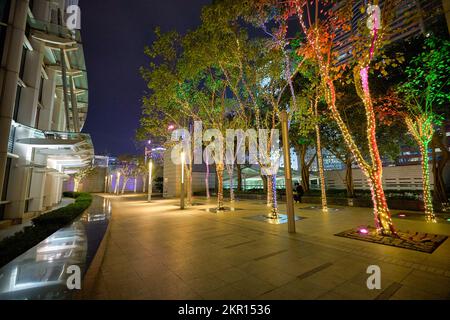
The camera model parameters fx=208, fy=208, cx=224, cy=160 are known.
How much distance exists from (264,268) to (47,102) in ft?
56.0

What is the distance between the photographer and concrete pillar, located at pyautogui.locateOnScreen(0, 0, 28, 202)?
8.38 metres

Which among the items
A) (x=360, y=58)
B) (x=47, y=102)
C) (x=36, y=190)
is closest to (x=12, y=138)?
(x=36, y=190)

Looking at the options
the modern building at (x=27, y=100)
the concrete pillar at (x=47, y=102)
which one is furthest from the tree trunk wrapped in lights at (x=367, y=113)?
the concrete pillar at (x=47, y=102)

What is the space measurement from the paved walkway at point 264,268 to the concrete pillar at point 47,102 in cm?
1154

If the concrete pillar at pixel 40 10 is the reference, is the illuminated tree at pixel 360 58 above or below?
below

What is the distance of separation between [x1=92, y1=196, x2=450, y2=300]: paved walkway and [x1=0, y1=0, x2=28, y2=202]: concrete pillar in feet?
20.5

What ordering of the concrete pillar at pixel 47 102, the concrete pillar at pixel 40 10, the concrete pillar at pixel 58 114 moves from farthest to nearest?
the concrete pillar at pixel 58 114
the concrete pillar at pixel 47 102
the concrete pillar at pixel 40 10

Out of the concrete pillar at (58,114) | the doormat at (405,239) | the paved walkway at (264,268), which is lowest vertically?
the paved walkway at (264,268)

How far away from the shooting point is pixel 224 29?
1024 cm

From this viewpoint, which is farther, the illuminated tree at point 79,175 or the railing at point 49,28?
the illuminated tree at point 79,175

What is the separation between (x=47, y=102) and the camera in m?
13.9

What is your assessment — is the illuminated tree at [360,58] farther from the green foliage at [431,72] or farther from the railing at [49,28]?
the railing at [49,28]

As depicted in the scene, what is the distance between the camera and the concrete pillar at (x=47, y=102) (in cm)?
1359

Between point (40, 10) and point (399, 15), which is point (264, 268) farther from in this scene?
point (40, 10)
